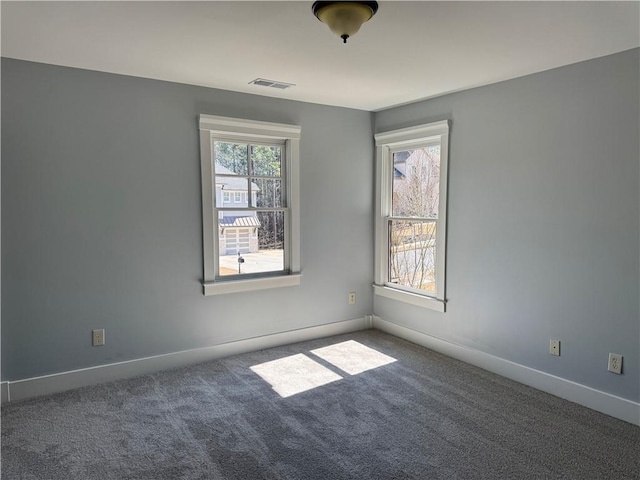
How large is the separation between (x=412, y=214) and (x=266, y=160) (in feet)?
5.03

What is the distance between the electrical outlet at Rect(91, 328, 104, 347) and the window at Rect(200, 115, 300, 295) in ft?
2.80

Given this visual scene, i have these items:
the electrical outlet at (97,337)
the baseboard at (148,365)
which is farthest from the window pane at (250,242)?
the electrical outlet at (97,337)

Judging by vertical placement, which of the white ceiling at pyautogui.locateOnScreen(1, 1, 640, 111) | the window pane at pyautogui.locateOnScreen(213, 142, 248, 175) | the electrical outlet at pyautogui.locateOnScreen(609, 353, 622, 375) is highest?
the white ceiling at pyautogui.locateOnScreen(1, 1, 640, 111)

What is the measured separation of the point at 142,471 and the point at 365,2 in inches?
102

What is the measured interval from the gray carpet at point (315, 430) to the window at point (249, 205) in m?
0.91

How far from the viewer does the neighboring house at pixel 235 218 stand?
3889mm

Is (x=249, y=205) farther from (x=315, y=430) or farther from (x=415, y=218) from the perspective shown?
(x=315, y=430)

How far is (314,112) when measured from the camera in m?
4.29

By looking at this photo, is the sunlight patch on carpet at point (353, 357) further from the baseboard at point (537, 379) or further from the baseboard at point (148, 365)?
the baseboard at point (537, 379)

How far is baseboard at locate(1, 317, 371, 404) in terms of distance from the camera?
3111 mm

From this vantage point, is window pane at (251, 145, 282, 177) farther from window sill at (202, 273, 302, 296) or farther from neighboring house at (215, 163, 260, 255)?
window sill at (202, 273, 302, 296)

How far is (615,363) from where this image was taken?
113 inches

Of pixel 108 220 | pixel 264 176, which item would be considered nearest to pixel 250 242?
pixel 264 176

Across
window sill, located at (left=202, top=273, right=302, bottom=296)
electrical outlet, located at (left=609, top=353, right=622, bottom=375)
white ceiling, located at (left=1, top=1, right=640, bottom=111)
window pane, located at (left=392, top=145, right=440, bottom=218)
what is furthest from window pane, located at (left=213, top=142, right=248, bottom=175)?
electrical outlet, located at (left=609, top=353, right=622, bottom=375)
